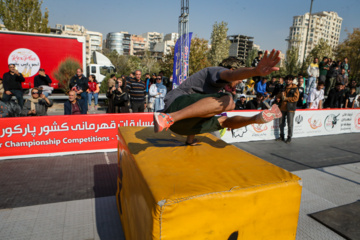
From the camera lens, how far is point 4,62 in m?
14.6

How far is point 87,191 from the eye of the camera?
430cm

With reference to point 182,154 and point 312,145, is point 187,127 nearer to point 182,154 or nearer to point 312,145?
point 182,154

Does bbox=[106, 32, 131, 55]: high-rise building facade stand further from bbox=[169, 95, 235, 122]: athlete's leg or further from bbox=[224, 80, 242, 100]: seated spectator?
bbox=[169, 95, 235, 122]: athlete's leg

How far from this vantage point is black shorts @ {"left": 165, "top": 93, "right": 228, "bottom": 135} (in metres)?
2.86

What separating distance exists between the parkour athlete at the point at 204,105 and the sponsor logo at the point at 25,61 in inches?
604

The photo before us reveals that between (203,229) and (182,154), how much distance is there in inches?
43.8

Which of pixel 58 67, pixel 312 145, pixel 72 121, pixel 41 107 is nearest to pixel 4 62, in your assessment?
pixel 58 67

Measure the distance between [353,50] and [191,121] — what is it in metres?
37.3

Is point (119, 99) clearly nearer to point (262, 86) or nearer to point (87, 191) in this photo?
point (87, 191)

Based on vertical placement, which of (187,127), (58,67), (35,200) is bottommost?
(35,200)

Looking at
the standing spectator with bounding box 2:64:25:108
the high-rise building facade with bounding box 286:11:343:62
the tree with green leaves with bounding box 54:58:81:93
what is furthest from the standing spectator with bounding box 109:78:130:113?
the high-rise building facade with bounding box 286:11:343:62

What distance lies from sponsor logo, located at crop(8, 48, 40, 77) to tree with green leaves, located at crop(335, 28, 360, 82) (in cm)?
3454

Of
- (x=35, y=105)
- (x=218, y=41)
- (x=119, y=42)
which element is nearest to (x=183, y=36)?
(x=35, y=105)

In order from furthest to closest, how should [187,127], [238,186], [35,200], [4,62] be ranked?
[4,62] → [35,200] → [187,127] → [238,186]
